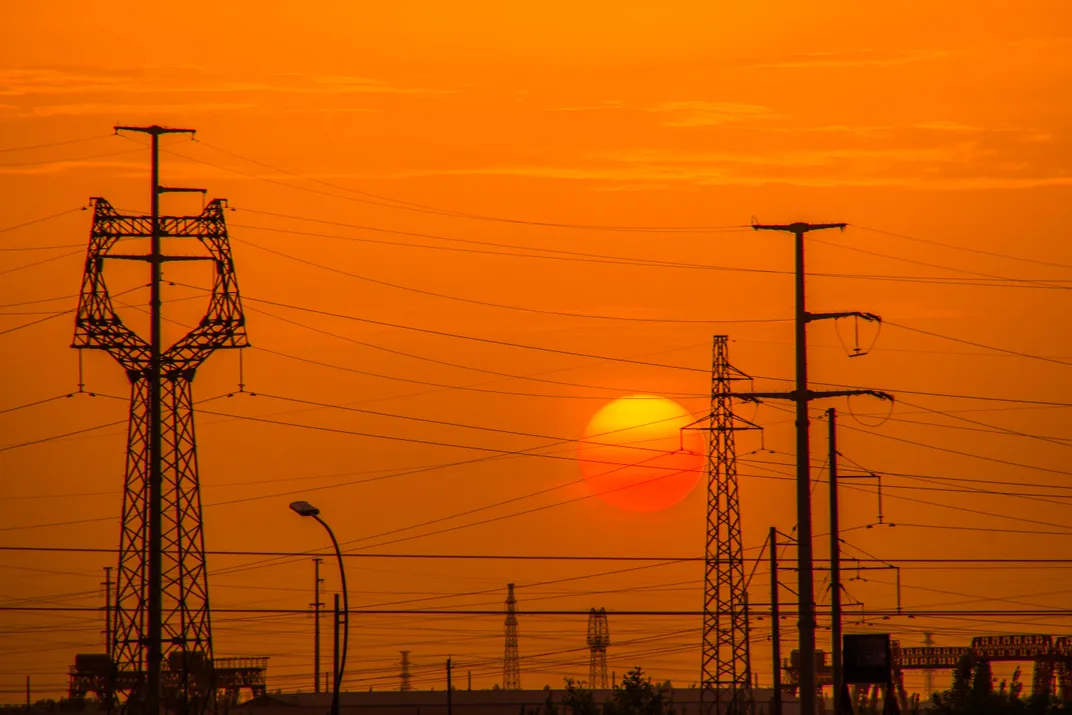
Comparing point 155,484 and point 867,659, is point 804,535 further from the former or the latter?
point 155,484

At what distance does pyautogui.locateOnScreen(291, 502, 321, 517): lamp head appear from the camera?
55.4 metres

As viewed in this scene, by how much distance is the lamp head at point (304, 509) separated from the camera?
182ft

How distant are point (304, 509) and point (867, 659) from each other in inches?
676

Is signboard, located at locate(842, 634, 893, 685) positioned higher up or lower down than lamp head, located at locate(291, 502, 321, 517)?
lower down

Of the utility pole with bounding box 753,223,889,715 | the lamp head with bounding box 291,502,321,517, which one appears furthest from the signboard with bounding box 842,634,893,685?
the lamp head with bounding box 291,502,321,517

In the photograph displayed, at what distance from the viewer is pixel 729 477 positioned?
8169cm

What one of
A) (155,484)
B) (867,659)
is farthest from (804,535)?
(155,484)

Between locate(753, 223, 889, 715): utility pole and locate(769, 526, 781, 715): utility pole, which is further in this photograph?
locate(769, 526, 781, 715): utility pole

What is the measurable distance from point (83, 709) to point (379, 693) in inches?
761

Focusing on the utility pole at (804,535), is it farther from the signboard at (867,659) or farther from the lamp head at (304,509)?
the lamp head at (304,509)

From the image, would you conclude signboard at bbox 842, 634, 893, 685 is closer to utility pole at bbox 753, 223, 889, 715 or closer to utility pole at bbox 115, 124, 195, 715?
utility pole at bbox 753, 223, 889, 715

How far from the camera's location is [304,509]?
55.6 meters

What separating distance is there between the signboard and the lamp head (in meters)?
16.2

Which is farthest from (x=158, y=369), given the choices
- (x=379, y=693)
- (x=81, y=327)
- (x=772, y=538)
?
(x=379, y=693)
